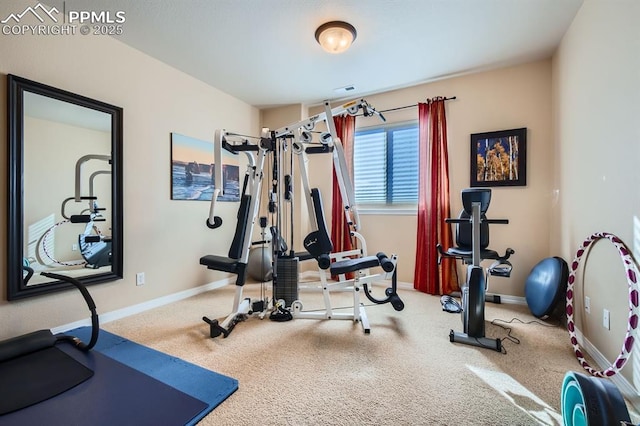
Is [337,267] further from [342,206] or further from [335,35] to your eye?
[335,35]

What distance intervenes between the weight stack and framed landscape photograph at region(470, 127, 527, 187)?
232 cm

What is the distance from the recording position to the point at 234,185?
408cm

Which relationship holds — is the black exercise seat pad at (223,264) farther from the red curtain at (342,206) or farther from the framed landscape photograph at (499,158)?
the framed landscape photograph at (499,158)

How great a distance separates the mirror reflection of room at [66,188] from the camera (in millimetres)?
2168

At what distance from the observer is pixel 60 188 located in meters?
2.34

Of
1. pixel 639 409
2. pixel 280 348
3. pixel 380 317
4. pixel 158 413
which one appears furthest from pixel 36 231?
pixel 639 409

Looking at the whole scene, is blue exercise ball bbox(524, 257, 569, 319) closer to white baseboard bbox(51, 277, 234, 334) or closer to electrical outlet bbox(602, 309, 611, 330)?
electrical outlet bbox(602, 309, 611, 330)

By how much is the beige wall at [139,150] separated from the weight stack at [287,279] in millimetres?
895

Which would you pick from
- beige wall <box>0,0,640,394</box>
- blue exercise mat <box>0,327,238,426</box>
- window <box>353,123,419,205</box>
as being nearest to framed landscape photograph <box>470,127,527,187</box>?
beige wall <box>0,0,640,394</box>

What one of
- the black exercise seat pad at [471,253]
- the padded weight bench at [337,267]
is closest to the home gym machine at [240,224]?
the padded weight bench at [337,267]

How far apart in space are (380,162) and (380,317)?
2.15 m

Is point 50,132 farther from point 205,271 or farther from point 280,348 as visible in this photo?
point 280,348

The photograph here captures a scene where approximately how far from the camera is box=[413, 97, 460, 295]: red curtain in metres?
3.37

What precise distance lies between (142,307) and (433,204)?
11.3 feet
